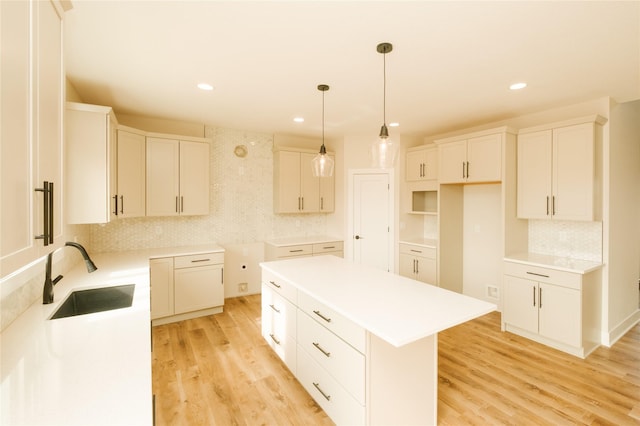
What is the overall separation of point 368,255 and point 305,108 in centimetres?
258

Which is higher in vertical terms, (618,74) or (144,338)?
(618,74)

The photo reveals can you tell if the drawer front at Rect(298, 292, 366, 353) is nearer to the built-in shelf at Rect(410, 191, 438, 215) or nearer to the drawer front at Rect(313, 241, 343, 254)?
the drawer front at Rect(313, 241, 343, 254)

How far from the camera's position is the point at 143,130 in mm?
3920

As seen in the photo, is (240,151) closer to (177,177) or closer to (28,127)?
(177,177)

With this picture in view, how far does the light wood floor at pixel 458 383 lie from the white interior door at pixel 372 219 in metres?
1.67

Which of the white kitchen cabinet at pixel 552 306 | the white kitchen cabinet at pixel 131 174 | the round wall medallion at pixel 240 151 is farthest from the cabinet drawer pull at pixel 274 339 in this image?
the round wall medallion at pixel 240 151

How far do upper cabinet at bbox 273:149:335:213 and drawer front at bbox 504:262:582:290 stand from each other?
9.23ft

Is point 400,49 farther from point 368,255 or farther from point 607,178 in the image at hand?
point 368,255

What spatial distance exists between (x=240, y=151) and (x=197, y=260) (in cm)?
181

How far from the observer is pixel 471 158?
151 inches

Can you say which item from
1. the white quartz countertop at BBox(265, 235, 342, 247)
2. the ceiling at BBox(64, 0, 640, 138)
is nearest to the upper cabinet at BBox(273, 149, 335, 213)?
the white quartz countertop at BBox(265, 235, 342, 247)

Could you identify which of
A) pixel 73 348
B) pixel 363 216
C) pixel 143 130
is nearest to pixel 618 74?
pixel 363 216

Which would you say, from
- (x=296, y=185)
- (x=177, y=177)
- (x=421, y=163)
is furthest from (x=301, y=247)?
(x=421, y=163)

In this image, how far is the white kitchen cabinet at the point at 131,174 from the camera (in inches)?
130
